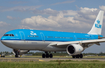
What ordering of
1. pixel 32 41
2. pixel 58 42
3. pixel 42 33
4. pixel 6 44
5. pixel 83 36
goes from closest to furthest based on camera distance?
pixel 6 44 < pixel 32 41 < pixel 42 33 < pixel 58 42 < pixel 83 36

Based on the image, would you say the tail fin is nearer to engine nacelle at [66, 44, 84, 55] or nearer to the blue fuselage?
the blue fuselage

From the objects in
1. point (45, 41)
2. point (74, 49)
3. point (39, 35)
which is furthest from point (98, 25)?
point (39, 35)

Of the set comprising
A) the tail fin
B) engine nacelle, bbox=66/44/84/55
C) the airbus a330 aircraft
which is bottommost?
engine nacelle, bbox=66/44/84/55

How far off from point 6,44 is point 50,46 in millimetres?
8629

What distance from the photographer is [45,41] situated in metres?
34.5

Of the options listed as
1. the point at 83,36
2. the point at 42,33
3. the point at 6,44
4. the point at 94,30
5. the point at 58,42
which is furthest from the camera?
the point at 94,30

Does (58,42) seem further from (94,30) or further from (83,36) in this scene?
(94,30)

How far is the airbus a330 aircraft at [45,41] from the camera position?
101 feet

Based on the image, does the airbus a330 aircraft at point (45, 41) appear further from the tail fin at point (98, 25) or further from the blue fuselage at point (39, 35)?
the tail fin at point (98, 25)

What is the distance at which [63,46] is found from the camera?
36562mm

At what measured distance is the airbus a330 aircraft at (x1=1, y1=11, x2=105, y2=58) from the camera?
101ft

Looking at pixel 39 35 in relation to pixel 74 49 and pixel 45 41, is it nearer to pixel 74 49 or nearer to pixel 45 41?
pixel 45 41

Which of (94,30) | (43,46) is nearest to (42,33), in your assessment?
(43,46)

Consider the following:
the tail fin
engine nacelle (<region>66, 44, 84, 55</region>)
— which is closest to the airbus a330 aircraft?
engine nacelle (<region>66, 44, 84, 55</region>)
